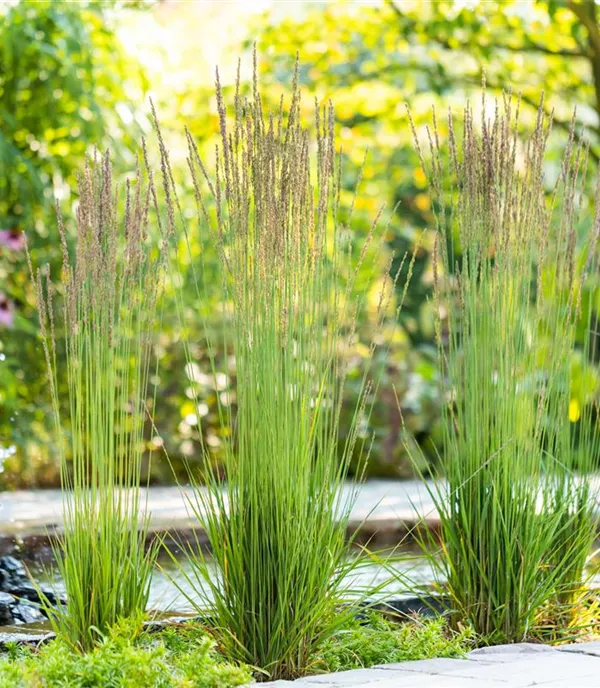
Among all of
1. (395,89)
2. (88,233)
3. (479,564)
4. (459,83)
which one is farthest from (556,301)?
(395,89)

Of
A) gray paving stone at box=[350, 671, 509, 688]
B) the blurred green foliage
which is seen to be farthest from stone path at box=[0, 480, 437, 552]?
gray paving stone at box=[350, 671, 509, 688]

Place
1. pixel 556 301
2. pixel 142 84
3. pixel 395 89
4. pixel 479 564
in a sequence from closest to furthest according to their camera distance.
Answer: pixel 479 564 → pixel 556 301 → pixel 142 84 → pixel 395 89

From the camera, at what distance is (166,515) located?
474 cm

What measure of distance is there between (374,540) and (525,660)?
94.5 inches

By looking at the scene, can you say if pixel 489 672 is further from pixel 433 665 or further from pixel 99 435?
pixel 99 435

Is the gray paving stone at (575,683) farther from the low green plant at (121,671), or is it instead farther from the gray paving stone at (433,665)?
the low green plant at (121,671)

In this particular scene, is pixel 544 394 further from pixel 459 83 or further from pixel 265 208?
pixel 459 83

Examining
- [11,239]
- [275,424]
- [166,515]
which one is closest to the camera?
[275,424]

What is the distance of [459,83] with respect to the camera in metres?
7.05

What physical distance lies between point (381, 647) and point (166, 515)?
2.32m

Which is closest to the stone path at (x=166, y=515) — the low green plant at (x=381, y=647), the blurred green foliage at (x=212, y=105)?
the blurred green foliage at (x=212, y=105)

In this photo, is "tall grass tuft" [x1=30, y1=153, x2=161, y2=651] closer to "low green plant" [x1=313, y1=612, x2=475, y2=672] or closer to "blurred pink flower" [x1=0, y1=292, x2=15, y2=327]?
"low green plant" [x1=313, y1=612, x2=475, y2=672]

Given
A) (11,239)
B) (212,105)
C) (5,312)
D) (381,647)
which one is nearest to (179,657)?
(381,647)

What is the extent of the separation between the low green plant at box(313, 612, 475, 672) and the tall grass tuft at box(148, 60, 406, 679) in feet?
0.24
